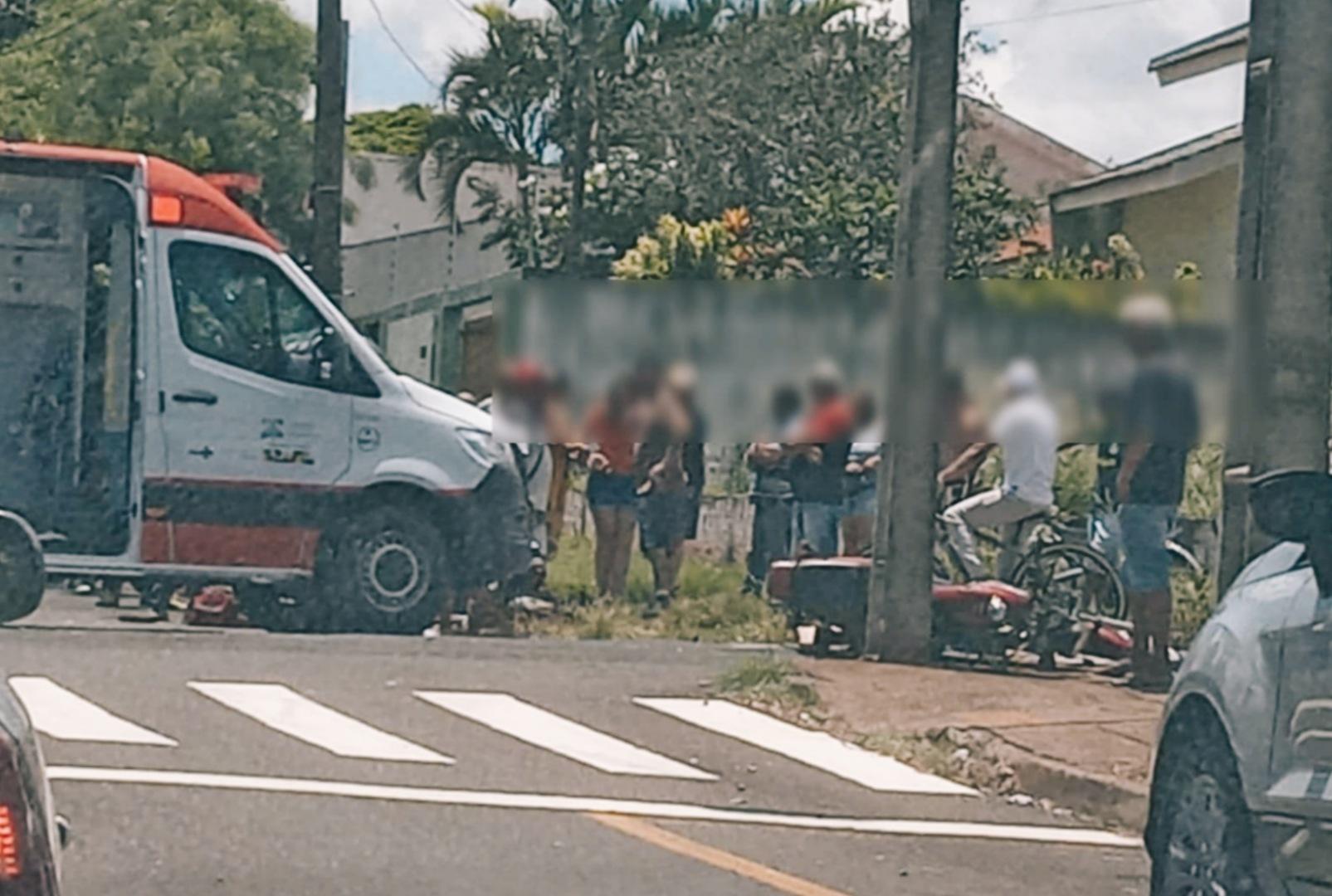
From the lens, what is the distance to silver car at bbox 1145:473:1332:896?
615cm

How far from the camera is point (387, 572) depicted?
15453 millimetres

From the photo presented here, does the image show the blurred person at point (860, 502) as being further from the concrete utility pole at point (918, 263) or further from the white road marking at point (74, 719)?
the white road marking at point (74, 719)

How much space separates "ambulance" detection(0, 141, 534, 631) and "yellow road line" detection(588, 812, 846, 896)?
19.5 ft

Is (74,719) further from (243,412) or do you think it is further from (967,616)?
(967,616)

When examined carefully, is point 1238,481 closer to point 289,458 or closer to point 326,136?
point 289,458

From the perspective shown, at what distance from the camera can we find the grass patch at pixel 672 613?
15.7 meters

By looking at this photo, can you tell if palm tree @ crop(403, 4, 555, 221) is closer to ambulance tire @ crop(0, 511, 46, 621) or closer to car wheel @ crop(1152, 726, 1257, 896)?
car wheel @ crop(1152, 726, 1257, 896)

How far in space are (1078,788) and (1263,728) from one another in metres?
4.10

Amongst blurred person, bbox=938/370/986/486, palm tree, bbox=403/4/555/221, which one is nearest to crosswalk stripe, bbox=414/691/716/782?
blurred person, bbox=938/370/986/486

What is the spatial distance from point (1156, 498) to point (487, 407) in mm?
4465

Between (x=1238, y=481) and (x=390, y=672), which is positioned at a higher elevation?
(x=1238, y=481)

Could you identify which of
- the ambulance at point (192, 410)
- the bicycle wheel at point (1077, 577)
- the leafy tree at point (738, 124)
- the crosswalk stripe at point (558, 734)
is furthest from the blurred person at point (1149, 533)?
the leafy tree at point (738, 124)

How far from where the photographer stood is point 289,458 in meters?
15.2

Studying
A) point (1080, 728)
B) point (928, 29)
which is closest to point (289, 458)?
point (928, 29)
